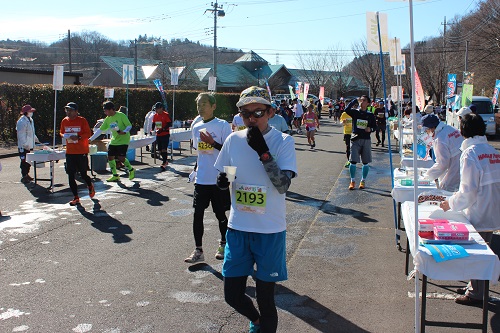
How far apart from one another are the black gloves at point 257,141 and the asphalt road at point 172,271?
1.84 m

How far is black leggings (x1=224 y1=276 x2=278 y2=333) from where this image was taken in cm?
368

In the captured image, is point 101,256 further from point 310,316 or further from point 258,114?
point 258,114

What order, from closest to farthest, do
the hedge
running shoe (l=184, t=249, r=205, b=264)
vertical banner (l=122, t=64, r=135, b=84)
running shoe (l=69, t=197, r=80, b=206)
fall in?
running shoe (l=184, t=249, r=205, b=264), running shoe (l=69, t=197, r=80, b=206), vertical banner (l=122, t=64, r=135, b=84), the hedge

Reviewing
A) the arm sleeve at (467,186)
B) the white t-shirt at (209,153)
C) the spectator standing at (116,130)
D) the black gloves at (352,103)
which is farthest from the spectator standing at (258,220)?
the spectator standing at (116,130)

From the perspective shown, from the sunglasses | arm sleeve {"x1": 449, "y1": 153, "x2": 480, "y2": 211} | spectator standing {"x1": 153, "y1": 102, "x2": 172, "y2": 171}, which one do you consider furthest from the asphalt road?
spectator standing {"x1": 153, "y1": 102, "x2": 172, "y2": 171}

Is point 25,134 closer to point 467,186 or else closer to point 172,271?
point 172,271

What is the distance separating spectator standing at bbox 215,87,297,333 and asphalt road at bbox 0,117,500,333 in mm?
927

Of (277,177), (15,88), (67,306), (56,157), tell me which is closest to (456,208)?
(277,177)

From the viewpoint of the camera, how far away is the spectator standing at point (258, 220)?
369 centimetres

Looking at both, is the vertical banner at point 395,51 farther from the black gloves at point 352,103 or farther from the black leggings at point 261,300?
the black leggings at point 261,300

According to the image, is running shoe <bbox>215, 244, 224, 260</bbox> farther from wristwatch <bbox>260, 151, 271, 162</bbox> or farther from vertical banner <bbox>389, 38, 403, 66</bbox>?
vertical banner <bbox>389, 38, 403, 66</bbox>

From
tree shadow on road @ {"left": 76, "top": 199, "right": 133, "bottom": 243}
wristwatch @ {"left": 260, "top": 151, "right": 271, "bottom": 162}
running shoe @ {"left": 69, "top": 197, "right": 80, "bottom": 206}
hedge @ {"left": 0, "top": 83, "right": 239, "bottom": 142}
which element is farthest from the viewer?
hedge @ {"left": 0, "top": 83, "right": 239, "bottom": 142}

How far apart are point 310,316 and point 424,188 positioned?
266 cm

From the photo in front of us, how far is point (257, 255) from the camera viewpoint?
3725 millimetres
